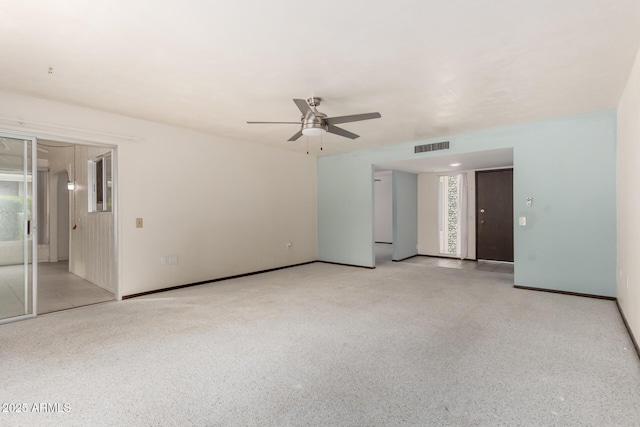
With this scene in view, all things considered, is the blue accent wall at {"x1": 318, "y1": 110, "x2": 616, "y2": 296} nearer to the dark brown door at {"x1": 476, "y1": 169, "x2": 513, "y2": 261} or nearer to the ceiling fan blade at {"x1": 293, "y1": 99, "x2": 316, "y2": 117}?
the dark brown door at {"x1": 476, "y1": 169, "x2": 513, "y2": 261}

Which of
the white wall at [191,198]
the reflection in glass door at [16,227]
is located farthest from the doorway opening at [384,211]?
the reflection in glass door at [16,227]

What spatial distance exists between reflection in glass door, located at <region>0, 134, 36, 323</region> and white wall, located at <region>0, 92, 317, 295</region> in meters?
0.30

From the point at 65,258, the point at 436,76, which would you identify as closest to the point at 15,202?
the point at 436,76

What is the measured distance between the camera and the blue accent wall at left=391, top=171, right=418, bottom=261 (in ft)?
26.7

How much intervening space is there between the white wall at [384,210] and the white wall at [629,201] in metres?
7.86

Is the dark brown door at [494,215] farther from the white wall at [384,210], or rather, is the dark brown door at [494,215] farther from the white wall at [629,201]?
the white wall at [384,210]

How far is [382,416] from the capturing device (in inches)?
78.5

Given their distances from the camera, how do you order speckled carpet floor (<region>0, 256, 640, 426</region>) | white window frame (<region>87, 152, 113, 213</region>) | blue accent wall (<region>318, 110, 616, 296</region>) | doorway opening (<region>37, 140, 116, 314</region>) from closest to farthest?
1. speckled carpet floor (<region>0, 256, 640, 426</region>)
2. blue accent wall (<region>318, 110, 616, 296</region>)
3. doorway opening (<region>37, 140, 116, 314</region>)
4. white window frame (<region>87, 152, 113, 213</region>)

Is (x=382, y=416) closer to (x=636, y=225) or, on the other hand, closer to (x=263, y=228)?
(x=636, y=225)

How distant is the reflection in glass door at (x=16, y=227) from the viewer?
3.83m

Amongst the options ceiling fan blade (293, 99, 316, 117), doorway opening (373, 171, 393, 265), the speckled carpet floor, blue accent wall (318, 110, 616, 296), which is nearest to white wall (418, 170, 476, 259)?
doorway opening (373, 171, 393, 265)

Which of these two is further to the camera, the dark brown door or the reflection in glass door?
the dark brown door

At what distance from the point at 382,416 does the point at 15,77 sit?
4.49 m

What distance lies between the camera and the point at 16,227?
3.88 m
